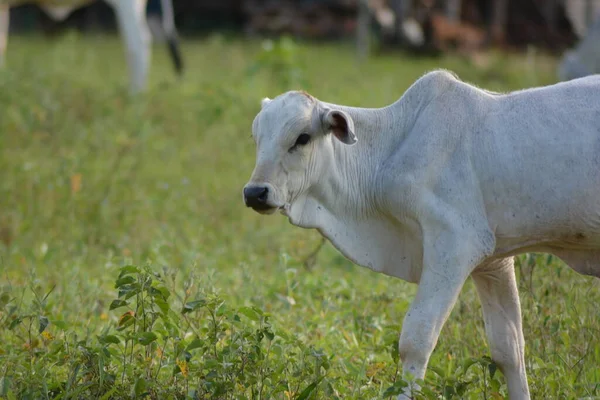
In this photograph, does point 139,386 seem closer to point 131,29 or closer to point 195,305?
point 195,305

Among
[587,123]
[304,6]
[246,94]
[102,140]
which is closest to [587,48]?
[246,94]

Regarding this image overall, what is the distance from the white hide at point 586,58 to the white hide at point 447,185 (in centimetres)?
483

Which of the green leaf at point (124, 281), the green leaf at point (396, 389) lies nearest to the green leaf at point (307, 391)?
the green leaf at point (396, 389)

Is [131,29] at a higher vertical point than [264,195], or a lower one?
lower

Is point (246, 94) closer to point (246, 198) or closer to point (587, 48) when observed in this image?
point (587, 48)

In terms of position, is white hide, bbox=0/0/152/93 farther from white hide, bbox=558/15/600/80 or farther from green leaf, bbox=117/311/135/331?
green leaf, bbox=117/311/135/331

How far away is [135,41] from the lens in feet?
30.6

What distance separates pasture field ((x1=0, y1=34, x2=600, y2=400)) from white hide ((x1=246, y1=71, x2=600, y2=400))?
31 centimetres

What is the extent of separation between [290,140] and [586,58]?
546cm

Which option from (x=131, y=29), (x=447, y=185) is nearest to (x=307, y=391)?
(x=447, y=185)

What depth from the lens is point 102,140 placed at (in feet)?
23.7

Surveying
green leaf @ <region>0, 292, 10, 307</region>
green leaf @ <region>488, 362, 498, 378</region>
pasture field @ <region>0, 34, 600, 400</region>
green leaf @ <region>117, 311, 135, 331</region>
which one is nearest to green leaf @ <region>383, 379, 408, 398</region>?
pasture field @ <region>0, 34, 600, 400</region>

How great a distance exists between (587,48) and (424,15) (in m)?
5.99

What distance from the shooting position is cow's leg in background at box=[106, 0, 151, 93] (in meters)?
9.20
